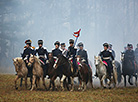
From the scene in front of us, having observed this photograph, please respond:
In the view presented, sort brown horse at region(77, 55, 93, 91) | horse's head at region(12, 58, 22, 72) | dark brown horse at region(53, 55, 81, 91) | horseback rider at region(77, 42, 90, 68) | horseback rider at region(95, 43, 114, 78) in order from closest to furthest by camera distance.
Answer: dark brown horse at region(53, 55, 81, 91) → horse's head at region(12, 58, 22, 72) → brown horse at region(77, 55, 93, 91) → horseback rider at region(95, 43, 114, 78) → horseback rider at region(77, 42, 90, 68)

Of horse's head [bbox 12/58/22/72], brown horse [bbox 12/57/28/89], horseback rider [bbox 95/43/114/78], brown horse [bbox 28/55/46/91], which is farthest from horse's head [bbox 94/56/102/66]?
horse's head [bbox 12/58/22/72]

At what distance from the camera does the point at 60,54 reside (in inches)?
549

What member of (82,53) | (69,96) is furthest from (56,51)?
(69,96)

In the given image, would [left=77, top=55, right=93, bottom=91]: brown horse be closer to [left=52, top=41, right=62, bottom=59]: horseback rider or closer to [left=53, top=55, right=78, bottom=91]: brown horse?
[left=53, top=55, right=78, bottom=91]: brown horse

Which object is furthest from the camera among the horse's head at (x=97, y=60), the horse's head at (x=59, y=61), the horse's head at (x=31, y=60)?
the horse's head at (x=97, y=60)

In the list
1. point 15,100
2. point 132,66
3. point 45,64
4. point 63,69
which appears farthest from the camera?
point 132,66

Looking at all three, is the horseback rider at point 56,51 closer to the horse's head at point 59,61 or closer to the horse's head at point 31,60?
the horse's head at point 59,61

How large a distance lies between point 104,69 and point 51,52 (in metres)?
3.73

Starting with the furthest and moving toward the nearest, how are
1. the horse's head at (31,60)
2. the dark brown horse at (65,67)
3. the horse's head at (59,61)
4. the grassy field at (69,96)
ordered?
the horse's head at (31,60), the dark brown horse at (65,67), the horse's head at (59,61), the grassy field at (69,96)

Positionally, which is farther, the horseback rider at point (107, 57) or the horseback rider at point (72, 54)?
the horseback rider at point (107, 57)

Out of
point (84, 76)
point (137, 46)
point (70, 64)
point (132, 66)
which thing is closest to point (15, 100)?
point (70, 64)

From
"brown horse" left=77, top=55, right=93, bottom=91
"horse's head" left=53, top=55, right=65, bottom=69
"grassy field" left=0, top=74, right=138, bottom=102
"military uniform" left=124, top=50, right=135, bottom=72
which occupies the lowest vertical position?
"grassy field" left=0, top=74, right=138, bottom=102

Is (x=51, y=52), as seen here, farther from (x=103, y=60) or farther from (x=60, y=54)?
(x=103, y=60)

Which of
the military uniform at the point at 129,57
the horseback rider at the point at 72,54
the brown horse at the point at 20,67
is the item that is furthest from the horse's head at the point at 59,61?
the military uniform at the point at 129,57
